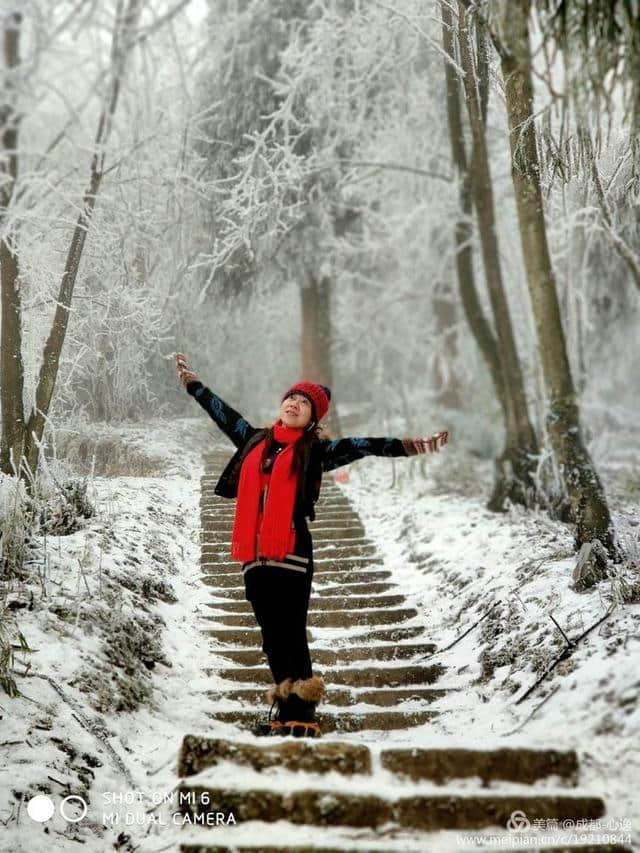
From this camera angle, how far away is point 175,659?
3924mm

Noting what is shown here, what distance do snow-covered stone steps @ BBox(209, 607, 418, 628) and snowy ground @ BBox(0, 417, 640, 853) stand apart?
17 cm

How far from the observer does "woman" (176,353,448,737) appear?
125 inches

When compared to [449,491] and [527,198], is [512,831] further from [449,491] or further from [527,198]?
[449,491]

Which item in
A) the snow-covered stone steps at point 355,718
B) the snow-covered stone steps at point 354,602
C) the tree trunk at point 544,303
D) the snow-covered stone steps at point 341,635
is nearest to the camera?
the tree trunk at point 544,303

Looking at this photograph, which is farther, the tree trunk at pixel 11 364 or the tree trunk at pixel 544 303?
the tree trunk at pixel 11 364

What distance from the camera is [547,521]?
549 centimetres

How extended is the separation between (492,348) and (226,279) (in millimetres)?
3047

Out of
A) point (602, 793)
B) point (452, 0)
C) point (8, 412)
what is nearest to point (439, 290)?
point (452, 0)

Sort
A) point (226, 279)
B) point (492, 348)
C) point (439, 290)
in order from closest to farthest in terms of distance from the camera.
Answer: point (226, 279) → point (492, 348) → point (439, 290)

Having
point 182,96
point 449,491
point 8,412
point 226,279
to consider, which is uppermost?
point 182,96

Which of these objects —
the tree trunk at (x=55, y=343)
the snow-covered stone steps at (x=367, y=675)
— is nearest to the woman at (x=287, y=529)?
the snow-covered stone steps at (x=367, y=675)

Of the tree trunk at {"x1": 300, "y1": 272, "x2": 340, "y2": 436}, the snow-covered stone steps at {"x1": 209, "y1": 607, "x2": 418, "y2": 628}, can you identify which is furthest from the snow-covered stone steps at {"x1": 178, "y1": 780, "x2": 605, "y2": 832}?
the tree trunk at {"x1": 300, "y1": 272, "x2": 340, "y2": 436}

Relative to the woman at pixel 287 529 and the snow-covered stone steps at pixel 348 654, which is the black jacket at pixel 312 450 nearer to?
the woman at pixel 287 529

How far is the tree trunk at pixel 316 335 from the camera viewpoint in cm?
1013
